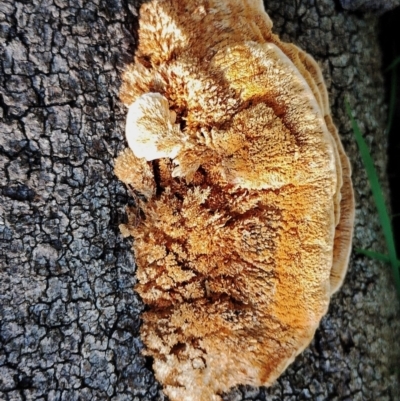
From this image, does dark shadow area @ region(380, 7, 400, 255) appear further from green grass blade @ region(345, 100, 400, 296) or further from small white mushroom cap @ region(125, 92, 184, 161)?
small white mushroom cap @ region(125, 92, 184, 161)

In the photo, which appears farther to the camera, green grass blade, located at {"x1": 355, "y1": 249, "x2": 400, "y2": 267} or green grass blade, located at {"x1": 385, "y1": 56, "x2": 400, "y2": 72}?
green grass blade, located at {"x1": 385, "y1": 56, "x2": 400, "y2": 72}

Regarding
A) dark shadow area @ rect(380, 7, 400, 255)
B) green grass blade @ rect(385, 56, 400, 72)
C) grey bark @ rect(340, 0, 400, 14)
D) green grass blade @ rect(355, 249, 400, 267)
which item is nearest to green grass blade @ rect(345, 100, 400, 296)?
green grass blade @ rect(355, 249, 400, 267)

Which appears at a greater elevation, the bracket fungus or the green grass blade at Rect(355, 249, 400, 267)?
the bracket fungus

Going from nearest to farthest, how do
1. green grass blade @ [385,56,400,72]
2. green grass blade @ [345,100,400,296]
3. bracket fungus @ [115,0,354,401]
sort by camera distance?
bracket fungus @ [115,0,354,401] → green grass blade @ [345,100,400,296] → green grass blade @ [385,56,400,72]

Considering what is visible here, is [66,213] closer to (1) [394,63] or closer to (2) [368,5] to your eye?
(2) [368,5]

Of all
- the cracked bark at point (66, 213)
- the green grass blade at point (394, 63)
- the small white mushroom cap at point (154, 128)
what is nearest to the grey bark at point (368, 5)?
the green grass blade at point (394, 63)

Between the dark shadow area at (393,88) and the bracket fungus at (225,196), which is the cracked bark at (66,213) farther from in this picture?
the dark shadow area at (393,88)

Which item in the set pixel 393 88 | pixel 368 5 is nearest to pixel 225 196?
pixel 368 5

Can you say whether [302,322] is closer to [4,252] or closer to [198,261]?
[198,261]
